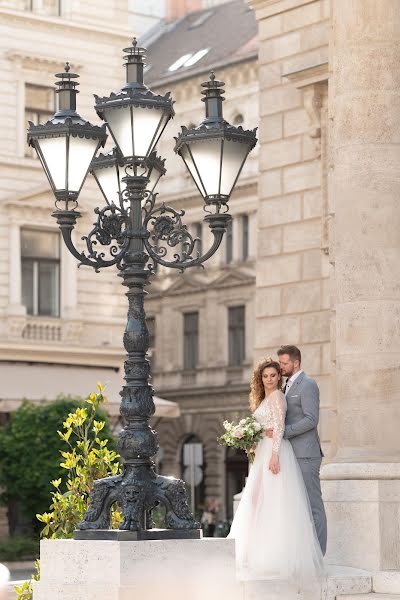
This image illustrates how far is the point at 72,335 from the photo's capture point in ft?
133

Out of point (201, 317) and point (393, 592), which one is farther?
point (201, 317)

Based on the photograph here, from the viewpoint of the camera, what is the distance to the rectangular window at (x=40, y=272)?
133 feet

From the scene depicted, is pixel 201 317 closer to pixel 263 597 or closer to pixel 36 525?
pixel 36 525

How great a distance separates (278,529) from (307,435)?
2.71 feet

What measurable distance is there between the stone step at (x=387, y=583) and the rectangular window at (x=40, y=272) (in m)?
27.4

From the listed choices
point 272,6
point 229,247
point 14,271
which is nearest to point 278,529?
point 272,6

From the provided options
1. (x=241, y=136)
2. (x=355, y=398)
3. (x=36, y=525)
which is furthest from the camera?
(x=36, y=525)

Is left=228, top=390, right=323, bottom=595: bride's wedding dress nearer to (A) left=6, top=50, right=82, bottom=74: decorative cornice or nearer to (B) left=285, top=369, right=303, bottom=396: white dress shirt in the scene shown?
(B) left=285, top=369, right=303, bottom=396: white dress shirt

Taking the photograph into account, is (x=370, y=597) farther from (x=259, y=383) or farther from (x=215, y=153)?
(x=215, y=153)

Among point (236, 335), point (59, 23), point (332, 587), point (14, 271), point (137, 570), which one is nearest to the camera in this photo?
point (137, 570)

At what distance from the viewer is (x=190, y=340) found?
6188 centimetres

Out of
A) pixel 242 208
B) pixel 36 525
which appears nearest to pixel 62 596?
pixel 36 525

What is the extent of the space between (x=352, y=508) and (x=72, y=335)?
26.9 metres

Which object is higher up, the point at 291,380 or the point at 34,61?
the point at 34,61
